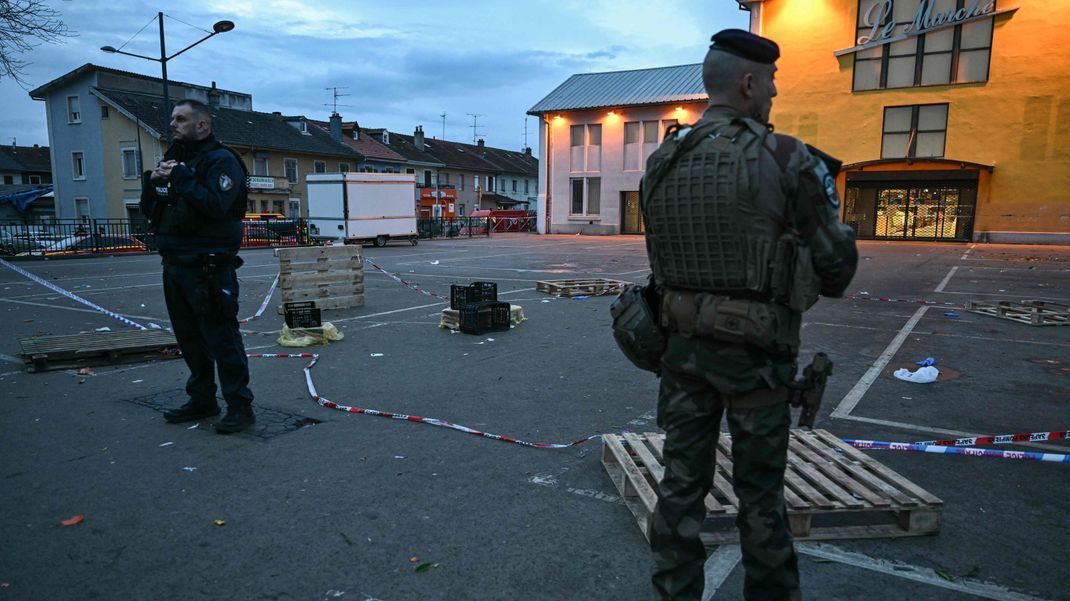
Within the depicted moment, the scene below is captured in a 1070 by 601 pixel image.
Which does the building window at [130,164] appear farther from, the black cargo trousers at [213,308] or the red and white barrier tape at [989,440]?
the red and white barrier tape at [989,440]

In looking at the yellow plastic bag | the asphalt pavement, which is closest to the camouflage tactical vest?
the asphalt pavement

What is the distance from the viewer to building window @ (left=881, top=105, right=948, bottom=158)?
2975cm

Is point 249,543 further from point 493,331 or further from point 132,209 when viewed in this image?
point 132,209

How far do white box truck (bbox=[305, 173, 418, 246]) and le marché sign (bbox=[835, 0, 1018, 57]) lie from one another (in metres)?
21.9

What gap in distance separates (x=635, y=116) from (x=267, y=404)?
36917mm

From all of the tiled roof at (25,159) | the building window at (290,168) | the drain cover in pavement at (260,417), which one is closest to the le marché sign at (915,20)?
the drain cover in pavement at (260,417)

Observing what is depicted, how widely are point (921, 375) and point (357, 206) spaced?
24.1m

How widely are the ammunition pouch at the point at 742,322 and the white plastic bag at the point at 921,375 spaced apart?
15.5ft

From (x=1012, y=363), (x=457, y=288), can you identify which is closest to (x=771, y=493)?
(x=1012, y=363)

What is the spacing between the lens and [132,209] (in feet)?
135

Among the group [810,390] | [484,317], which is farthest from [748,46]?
[484,317]

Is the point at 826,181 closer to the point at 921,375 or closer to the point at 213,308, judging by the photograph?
the point at 213,308

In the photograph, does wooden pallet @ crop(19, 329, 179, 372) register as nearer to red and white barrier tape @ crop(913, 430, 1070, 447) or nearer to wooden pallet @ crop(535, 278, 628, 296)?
red and white barrier tape @ crop(913, 430, 1070, 447)

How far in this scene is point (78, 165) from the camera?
43.9 m
